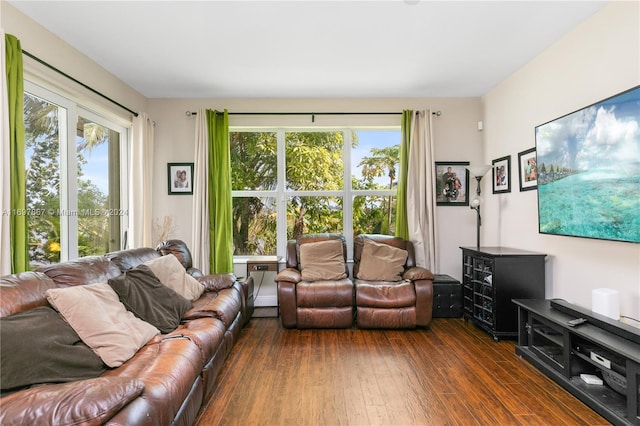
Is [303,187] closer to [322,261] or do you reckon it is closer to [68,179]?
[322,261]

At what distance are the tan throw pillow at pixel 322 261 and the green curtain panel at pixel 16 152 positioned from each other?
249 cm

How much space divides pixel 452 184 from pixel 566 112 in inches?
66.3

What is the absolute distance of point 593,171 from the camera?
247 cm

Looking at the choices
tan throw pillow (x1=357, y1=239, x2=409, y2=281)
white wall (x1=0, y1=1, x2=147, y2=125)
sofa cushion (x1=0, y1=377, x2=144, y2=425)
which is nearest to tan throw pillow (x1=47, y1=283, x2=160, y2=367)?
sofa cushion (x1=0, y1=377, x2=144, y2=425)

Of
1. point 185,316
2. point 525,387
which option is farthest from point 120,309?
point 525,387

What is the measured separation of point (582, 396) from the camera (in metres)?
2.15

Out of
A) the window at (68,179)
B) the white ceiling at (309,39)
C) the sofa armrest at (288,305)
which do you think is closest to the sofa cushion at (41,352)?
the window at (68,179)

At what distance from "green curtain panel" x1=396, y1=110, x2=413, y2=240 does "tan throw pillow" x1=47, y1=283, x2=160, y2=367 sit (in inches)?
129

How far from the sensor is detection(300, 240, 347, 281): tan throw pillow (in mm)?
3902

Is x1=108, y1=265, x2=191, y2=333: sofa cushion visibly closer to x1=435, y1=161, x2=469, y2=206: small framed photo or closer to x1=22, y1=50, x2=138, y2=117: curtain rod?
x1=22, y1=50, x2=138, y2=117: curtain rod

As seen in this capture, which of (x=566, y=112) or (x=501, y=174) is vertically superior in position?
(x=566, y=112)

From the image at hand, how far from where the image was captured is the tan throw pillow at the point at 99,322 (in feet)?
5.80

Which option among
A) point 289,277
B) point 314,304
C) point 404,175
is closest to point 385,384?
point 314,304

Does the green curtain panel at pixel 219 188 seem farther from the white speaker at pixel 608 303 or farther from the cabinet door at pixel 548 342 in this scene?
the white speaker at pixel 608 303
